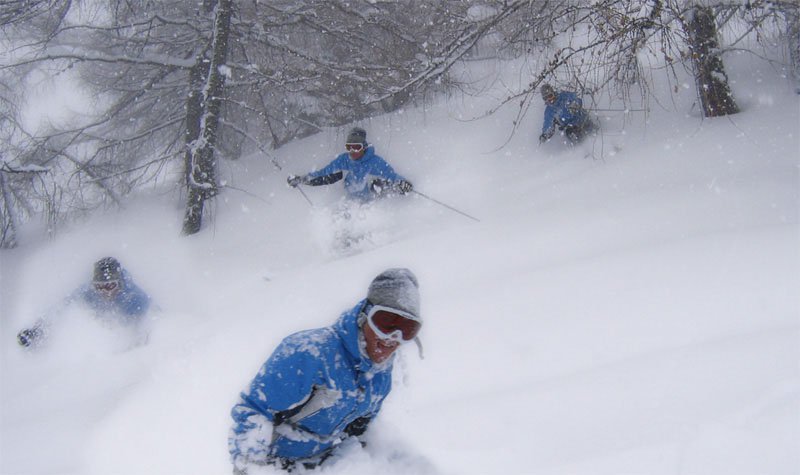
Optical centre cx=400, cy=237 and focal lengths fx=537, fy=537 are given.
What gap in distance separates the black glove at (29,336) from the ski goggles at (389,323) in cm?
532

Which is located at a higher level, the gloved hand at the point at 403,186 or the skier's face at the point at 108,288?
the gloved hand at the point at 403,186

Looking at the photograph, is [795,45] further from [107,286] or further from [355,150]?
[107,286]

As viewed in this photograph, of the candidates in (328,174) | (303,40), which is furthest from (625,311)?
(303,40)

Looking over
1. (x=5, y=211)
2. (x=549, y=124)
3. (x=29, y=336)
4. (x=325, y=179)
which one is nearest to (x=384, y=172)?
(x=325, y=179)

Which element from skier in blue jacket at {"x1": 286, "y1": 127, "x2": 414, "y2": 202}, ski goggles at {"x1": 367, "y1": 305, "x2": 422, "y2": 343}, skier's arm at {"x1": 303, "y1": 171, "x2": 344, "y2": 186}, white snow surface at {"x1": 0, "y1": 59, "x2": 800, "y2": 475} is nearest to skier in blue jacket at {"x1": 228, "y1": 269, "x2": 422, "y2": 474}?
ski goggles at {"x1": 367, "y1": 305, "x2": 422, "y2": 343}

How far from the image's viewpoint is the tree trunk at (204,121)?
8008 mm

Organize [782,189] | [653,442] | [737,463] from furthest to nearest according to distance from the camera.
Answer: [782,189] → [653,442] → [737,463]

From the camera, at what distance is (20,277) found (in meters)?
9.22

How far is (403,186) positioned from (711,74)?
4035 millimetres

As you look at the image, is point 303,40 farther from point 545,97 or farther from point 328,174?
point 545,97

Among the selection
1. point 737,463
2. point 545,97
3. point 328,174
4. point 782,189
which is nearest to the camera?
point 737,463

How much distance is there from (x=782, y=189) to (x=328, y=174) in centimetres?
533

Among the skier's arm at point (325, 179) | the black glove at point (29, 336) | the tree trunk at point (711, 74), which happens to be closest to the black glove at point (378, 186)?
the skier's arm at point (325, 179)

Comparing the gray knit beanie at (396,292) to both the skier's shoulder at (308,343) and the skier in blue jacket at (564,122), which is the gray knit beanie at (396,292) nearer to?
the skier's shoulder at (308,343)
